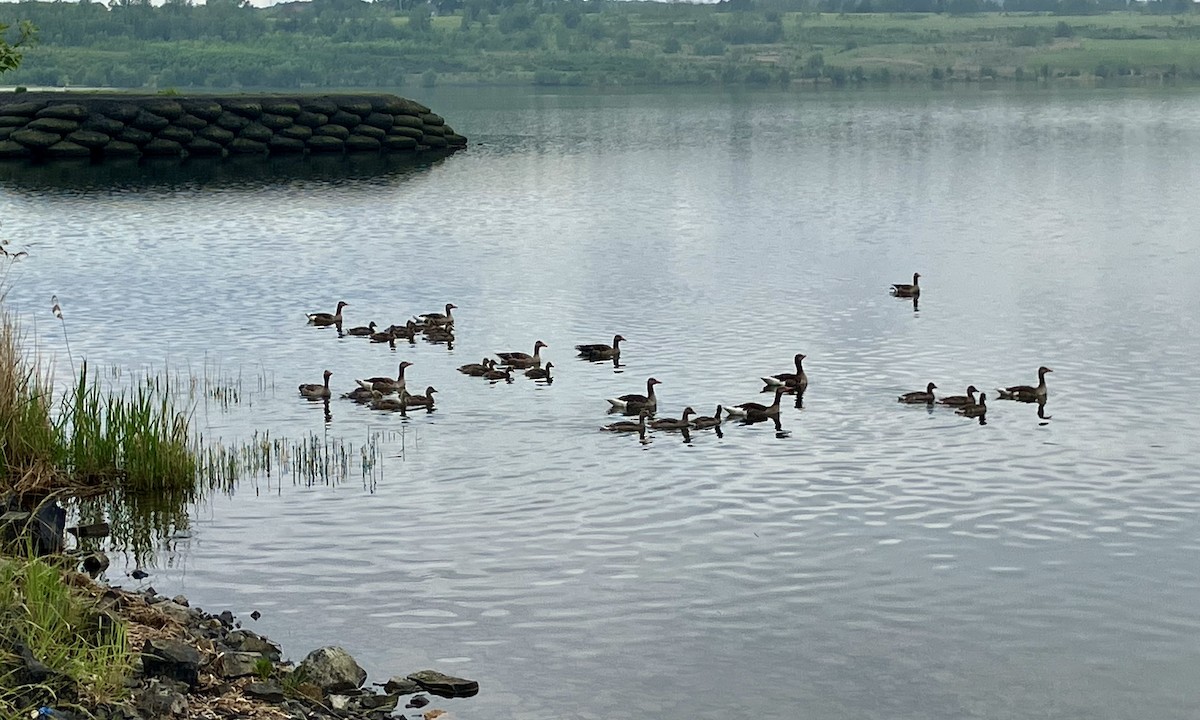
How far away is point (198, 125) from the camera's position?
96.3 metres

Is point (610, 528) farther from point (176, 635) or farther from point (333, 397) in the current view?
point (333, 397)

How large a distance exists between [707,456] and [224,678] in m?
12.9

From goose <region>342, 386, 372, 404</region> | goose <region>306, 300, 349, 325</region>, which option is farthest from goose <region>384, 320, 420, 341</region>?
goose <region>342, 386, 372, 404</region>

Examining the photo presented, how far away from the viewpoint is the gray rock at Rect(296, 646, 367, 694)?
656 inches

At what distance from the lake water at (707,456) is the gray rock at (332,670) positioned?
0.70 meters

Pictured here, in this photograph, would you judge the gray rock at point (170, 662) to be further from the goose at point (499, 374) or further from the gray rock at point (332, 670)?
the goose at point (499, 374)

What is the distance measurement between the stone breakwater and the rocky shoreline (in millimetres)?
79540

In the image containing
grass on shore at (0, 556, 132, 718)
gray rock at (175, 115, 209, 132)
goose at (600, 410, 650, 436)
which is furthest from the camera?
gray rock at (175, 115, 209, 132)

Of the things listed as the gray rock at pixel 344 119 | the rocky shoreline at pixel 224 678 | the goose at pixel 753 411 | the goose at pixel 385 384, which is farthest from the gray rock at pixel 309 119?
the rocky shoreline at pixel 224 678

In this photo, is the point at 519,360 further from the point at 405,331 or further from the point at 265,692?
the point at 265,692

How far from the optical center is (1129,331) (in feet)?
130

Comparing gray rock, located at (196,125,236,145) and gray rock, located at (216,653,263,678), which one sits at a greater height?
gray rock, located at (196,125,236,145)

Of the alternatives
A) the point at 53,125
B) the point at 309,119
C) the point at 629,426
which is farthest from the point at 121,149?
the point at 629,426

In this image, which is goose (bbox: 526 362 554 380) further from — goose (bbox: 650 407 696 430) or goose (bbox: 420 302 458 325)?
goose (bbox: 420 302 458 325)
